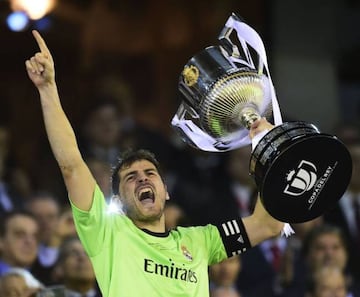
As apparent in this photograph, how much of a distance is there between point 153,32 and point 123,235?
4963 mm

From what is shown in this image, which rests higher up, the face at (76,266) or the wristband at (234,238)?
the wristband at (234,238)

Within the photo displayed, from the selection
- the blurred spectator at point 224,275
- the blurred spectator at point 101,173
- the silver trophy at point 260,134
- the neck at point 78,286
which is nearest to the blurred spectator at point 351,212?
the blurred spectator at point 224,275

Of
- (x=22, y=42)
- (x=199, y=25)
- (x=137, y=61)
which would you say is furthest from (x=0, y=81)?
(x=199, y=25)

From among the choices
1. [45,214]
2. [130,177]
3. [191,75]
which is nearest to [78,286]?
[45,214]

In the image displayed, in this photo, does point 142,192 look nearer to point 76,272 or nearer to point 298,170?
point 298,170

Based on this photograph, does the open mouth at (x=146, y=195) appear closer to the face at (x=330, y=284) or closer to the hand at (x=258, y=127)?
the hand at (x=258, y=127)

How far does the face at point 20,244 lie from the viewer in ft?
23.4

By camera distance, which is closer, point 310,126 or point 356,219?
point 310,126

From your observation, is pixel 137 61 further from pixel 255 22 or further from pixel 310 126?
pixel 310 126

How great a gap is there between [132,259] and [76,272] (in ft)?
5.57

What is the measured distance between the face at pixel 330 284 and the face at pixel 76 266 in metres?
1.37

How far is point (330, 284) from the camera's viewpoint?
700 cm

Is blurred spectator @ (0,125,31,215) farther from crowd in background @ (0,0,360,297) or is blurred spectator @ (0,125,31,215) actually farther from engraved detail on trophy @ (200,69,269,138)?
engraved detail on trophy @ (200,69,269,138)

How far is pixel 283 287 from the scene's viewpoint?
7344 millimetres
